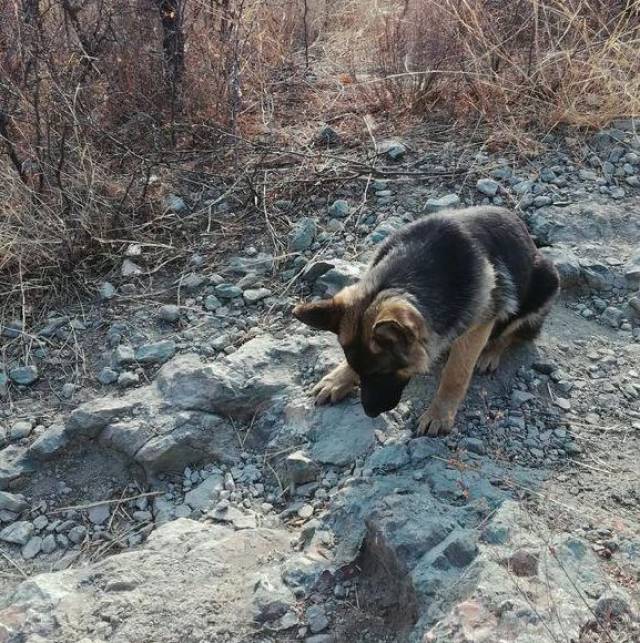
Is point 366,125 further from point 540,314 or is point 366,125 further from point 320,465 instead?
point 320,465

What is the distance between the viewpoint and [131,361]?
193 inches

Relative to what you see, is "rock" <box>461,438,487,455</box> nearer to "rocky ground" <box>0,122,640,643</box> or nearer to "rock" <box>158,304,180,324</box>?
"rocky ground" <box>0,122,640,643</box>

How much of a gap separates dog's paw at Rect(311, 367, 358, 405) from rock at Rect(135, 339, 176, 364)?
110 cm

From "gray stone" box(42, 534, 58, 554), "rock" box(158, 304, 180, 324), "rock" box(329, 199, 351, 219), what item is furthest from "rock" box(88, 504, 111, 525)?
"rock" box(329, 199, 351, 219)

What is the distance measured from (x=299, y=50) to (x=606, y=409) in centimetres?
613

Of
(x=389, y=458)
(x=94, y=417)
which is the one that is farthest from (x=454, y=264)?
(x=94, y=417)

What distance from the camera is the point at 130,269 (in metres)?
5.61

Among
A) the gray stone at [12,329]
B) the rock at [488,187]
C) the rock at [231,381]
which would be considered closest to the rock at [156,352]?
the rock at [231,381]

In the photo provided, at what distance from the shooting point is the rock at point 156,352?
4910 mm

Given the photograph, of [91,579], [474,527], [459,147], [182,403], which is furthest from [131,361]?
[459,147]

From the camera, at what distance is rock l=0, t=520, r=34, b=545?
13.3ft

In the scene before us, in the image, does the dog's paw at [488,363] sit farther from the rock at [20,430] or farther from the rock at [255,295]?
the rock at [20,430]

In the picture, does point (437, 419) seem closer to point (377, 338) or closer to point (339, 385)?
Result: point (339, 385)

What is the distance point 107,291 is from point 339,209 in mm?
1864
